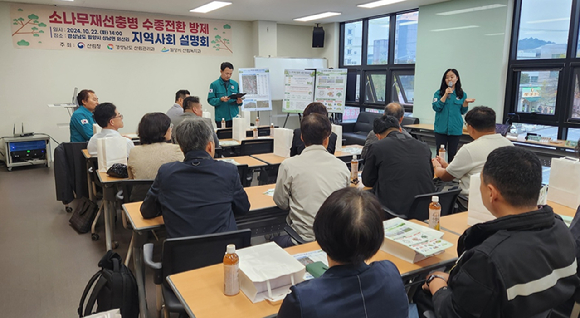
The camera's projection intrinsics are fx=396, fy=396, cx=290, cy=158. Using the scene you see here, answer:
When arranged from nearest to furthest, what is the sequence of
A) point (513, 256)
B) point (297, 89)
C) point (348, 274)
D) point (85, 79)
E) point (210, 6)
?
point (348, 274) → point (513, 256) → point (210, 6) → point (85, 79) → point (297, 89)

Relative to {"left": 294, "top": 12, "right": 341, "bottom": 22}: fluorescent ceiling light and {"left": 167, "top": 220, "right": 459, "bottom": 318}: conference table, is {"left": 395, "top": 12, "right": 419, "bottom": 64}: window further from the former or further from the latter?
{"left": 167, "top": 220, "right": 459, "bottom": 318}: conference table

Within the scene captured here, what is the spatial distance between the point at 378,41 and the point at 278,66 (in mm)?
2248

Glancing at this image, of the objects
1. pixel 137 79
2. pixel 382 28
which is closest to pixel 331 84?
pixel 382 28

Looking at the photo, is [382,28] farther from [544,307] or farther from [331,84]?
[544,307]

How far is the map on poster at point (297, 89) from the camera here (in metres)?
8.61

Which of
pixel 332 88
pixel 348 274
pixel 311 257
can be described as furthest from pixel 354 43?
pixel 348 274

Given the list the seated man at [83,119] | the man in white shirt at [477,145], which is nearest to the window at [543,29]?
the man in white shirt at [477,145]

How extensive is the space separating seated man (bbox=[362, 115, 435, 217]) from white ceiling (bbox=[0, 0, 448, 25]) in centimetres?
458

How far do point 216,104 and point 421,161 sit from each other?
434 cm

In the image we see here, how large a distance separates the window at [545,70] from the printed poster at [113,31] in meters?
5.71

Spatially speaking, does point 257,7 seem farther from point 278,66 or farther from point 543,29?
point 543,29

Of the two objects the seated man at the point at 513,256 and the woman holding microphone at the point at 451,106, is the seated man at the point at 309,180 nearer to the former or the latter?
the seated man at the point at 513,256

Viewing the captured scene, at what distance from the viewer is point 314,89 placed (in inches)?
343

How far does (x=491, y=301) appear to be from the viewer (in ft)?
3.96
